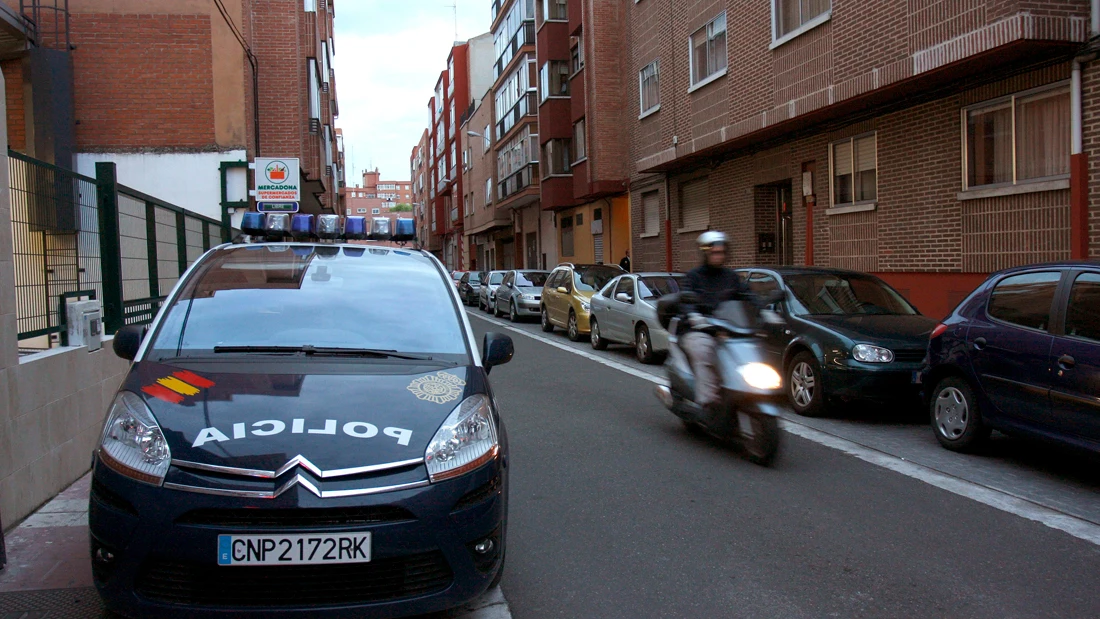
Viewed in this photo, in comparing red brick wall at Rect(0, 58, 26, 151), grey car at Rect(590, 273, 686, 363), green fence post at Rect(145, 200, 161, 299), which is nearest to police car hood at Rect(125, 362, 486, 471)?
green fence post at Rect(145, 200, 161, 299)

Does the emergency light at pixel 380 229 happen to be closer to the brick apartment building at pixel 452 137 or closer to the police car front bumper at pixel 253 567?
the police car front bumper at pixel 253 567

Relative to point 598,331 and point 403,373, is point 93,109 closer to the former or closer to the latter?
point 598,331

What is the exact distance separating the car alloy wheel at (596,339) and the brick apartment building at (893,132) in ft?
14.4

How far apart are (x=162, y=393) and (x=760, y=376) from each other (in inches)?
166

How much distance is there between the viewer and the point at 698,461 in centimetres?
653

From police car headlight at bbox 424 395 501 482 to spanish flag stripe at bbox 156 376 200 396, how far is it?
106 cm

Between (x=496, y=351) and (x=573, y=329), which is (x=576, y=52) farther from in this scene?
(x=496, y=351)

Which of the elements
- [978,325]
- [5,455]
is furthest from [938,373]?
[5,455]

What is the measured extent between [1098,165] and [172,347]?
10447mm

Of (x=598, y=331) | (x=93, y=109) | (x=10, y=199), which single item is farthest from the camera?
(x=93, y=109)

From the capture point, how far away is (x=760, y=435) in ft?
20.6

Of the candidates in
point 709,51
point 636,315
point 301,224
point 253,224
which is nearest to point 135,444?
point 301,224

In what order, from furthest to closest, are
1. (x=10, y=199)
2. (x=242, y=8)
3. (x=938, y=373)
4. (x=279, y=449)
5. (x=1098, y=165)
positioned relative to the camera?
(x=242, y=8) < (x=1098, y=165) < (x=938, y=373) < (x=10, y=199) < (x=279, y=449)

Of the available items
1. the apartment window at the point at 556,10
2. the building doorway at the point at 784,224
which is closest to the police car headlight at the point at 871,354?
the building doorway at the point at 784,224
